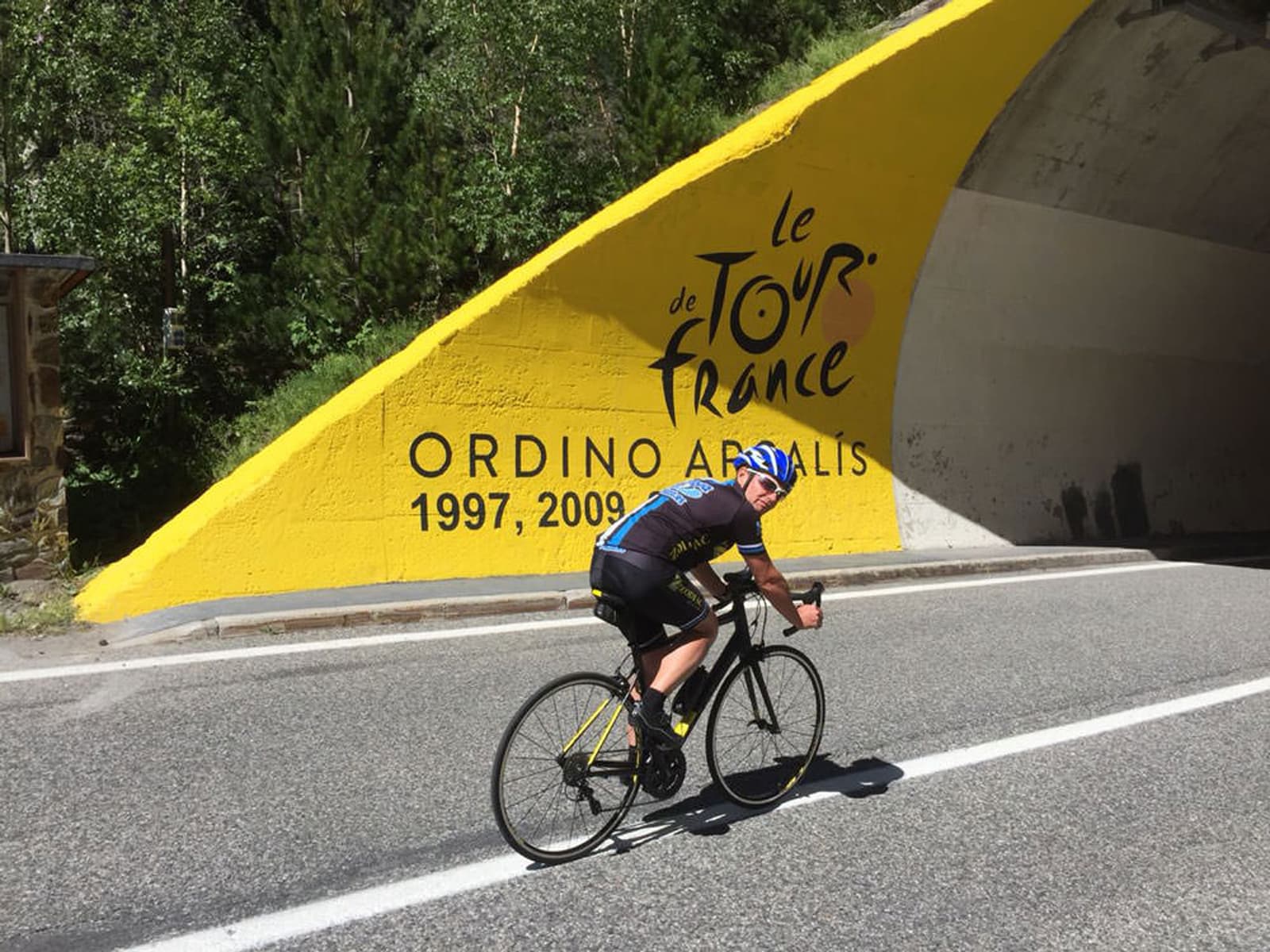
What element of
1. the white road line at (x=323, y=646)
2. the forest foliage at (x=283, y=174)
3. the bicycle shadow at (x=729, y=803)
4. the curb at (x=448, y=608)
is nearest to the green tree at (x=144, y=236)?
the forest foliage at (x=283, y=174)

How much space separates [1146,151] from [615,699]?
1362 cm

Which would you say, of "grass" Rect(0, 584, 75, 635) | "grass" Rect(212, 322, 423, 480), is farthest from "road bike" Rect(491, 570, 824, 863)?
"grass" Rect(212, 322, 423, 480)

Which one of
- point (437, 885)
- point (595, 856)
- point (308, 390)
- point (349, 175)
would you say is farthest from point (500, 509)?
point (349, 175)

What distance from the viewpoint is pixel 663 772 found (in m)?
4.17

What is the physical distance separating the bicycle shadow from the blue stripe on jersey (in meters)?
1.21

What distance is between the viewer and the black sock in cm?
407

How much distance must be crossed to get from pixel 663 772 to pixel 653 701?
332 mm

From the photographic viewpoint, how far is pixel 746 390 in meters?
11.2

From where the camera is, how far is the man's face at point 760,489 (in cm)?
420

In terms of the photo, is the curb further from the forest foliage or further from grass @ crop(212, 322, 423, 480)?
the forest foliage

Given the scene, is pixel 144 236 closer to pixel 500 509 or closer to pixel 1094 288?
pixel 500 509

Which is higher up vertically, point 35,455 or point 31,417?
point 31,417

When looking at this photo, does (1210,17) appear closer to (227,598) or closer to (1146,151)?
(1146,151)

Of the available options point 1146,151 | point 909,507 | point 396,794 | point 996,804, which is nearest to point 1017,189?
point 1146,151
